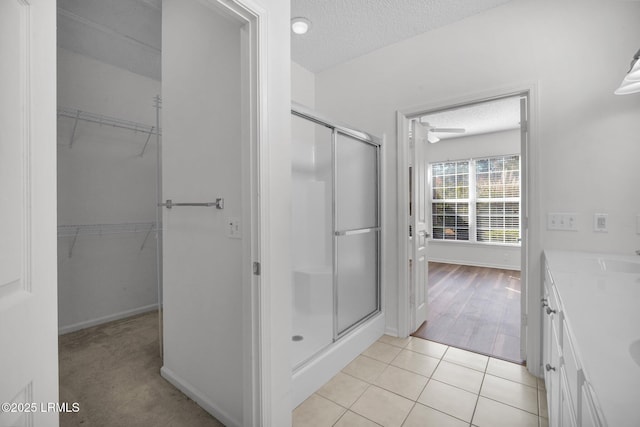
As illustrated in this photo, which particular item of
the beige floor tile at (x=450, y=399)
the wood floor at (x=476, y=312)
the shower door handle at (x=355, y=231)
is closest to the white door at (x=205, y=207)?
the shower door handle at (x=355, y=231)

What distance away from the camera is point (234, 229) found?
1518mm

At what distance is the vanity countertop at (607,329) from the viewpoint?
496 millimetres

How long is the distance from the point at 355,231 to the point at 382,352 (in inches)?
40.5

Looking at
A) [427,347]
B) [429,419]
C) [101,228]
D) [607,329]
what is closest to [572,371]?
[607,329]

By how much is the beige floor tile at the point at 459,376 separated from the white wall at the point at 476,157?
3996 millimetres

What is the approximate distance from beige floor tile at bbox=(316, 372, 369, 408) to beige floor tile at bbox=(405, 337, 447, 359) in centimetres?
70

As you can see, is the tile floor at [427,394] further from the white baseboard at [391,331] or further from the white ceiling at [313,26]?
the white ceiling at [313,26]

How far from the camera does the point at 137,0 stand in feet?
6.90

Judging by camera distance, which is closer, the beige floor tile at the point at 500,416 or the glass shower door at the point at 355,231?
the beige floor tile at the point at 500,416

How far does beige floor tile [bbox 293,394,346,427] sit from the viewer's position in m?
1.61

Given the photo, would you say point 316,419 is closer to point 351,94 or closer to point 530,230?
point 530,230

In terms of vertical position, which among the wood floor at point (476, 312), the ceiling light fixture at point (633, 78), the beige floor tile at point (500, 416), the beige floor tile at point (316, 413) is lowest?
the beige floor tile at point (316, 413)

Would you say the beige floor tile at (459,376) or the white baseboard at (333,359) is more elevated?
the white baseboard at (333,359)

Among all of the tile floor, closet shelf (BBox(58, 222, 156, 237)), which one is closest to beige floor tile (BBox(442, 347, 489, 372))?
the tile floor
